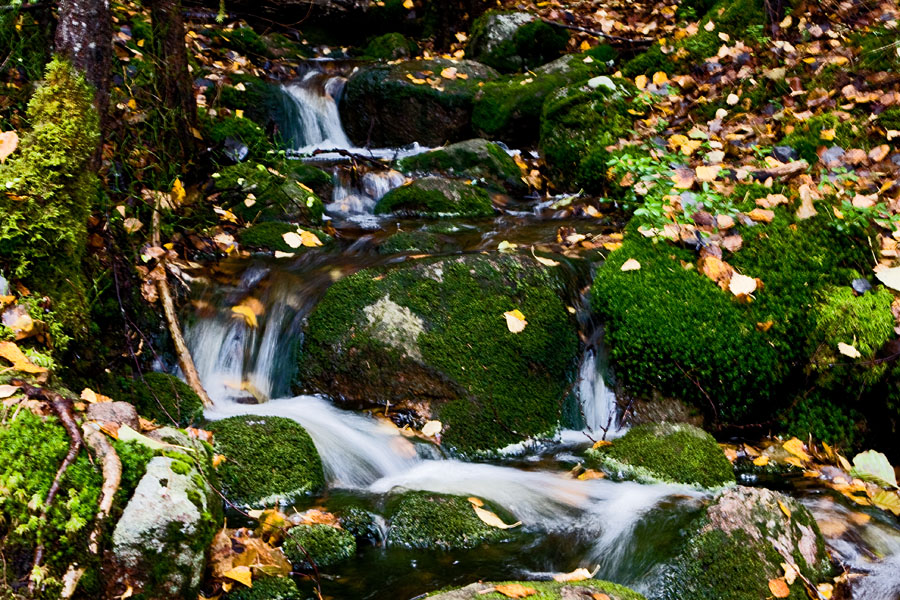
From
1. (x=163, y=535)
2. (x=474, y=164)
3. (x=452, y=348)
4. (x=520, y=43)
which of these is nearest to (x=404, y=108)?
(x=474, y=164)

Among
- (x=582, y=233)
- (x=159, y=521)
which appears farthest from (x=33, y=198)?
(x=582, y=233)

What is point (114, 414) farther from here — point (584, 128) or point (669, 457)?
point (584, 128)

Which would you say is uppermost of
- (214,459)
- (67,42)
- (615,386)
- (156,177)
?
(67,42)

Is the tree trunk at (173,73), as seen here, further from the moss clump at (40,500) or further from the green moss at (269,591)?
the green moss at (269,591)

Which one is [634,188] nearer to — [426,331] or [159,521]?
[426,331]

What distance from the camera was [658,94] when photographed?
278 inches

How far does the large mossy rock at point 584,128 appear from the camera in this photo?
646 centimetres

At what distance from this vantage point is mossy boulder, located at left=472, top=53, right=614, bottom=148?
7.90 m

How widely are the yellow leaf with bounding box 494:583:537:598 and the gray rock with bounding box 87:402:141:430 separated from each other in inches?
53.6

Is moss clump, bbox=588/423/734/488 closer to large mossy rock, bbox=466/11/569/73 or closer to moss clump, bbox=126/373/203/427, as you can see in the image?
moss clump, bbox=126/373/203/427

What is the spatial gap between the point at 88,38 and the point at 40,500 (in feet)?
8.03

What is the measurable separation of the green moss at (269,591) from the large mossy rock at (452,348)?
1.50 m

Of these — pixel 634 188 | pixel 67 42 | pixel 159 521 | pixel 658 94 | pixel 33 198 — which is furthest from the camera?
pixel 658 94

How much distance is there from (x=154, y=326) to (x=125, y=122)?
1.58 metres
